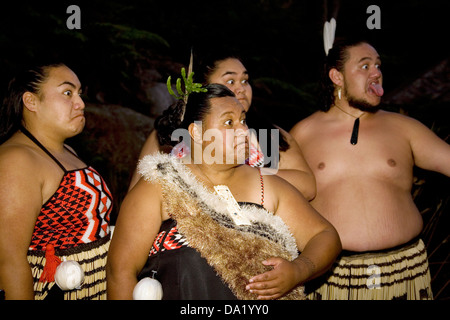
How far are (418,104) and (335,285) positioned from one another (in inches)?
153

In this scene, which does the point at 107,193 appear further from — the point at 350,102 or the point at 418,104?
the point at 418,104

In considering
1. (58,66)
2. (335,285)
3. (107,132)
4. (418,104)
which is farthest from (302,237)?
(418,104)

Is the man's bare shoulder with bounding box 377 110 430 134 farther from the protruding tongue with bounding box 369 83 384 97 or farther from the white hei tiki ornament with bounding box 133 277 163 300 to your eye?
the white hei tiki ornament with bounding box 133 277 163 300

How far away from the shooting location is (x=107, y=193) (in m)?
2.30

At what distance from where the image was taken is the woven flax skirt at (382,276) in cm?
258

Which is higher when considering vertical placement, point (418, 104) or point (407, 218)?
point (418, 104)

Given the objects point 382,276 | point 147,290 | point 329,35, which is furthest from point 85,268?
point 329,35

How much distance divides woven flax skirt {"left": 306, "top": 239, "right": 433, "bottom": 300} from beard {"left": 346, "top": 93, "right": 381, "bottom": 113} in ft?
3.21

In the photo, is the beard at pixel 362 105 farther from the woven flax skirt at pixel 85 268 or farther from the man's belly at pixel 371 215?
the woven flax skirt at pixel 85 268

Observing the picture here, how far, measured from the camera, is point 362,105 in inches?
114

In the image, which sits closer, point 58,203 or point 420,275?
point 58,203

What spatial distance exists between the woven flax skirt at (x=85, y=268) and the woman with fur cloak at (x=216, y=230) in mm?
505

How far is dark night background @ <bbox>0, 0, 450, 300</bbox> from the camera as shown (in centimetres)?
486
